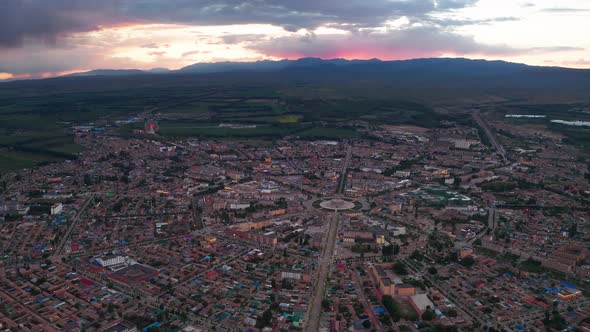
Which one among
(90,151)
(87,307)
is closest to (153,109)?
(90,151)

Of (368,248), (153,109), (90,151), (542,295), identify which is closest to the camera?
(542,295)

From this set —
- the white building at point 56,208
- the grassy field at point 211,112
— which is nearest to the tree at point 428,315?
the white building at point 56,208

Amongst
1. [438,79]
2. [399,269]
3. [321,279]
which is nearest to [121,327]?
[321,279]

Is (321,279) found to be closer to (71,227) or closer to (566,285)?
(566,285)

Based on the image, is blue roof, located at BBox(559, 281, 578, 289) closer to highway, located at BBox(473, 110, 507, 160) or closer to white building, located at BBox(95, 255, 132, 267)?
white building, located at BBox(95, 255, 132, 267)

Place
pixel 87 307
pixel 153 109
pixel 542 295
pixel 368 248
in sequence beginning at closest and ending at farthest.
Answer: pixel 87 307
pixel 542 295
pixel 368 248
pixel 153 109

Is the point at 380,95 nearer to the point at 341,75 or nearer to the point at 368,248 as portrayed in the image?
the point at 341,75

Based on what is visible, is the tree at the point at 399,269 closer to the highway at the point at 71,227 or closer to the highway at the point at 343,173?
the highway at the point at 343,173
